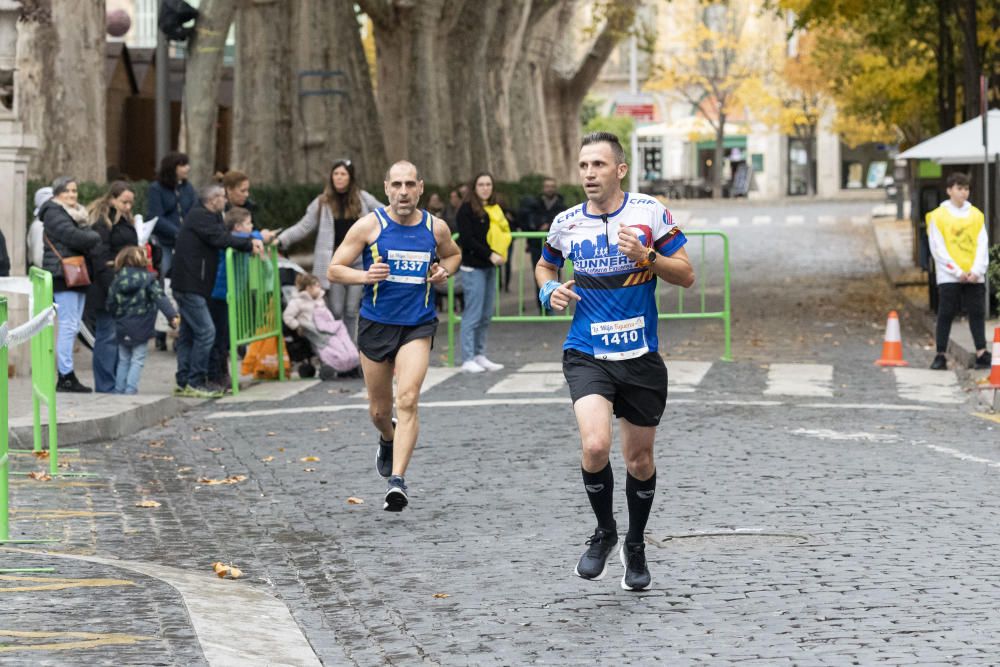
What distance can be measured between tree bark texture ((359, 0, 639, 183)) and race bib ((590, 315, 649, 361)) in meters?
29.5

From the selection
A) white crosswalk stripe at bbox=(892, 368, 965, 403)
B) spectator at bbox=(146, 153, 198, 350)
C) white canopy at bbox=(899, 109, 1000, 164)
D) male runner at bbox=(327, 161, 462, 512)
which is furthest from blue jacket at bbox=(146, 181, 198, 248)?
male runner at bbox=(327, 161, 462, 512)

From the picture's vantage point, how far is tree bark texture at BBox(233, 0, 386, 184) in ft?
95.2

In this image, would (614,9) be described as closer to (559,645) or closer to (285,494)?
(285,494)

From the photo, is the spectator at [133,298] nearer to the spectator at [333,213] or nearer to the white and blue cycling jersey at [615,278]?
the spectator at [333,213]

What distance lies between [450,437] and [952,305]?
6549 millimetres

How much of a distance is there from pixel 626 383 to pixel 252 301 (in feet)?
32.0


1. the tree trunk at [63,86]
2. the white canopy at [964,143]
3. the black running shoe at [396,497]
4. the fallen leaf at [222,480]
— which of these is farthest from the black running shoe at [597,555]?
the tree trunk at [63,86]

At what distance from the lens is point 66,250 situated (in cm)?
1580

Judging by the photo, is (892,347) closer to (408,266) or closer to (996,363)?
(996,363)

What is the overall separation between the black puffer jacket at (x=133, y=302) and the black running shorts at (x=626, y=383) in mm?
7928

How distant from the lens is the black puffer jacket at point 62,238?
51.3ft

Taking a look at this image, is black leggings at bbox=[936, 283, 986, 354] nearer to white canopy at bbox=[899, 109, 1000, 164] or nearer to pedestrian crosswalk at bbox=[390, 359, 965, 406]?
pedestrian crosswalk at bbox=[390, 359, 965, 406]

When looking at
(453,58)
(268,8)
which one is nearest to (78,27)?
(268,8)

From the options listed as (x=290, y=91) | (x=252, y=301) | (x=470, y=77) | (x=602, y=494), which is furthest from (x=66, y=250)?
(x=470, y=77)
